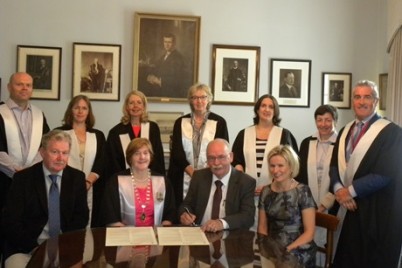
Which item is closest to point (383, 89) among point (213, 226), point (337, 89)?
point (337, 89)

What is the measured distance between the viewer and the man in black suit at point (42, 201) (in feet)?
Result: 9.04

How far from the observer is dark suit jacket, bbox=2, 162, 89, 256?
275 cm

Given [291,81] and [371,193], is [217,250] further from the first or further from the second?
[291,81]

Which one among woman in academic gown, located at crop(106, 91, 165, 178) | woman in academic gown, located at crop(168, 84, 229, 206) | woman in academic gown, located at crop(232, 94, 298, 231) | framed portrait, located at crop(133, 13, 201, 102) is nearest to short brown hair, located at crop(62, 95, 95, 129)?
woman in academic gown, located at crop(106, 91, 165, 178)

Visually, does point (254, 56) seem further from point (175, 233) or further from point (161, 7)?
point (175, 233)

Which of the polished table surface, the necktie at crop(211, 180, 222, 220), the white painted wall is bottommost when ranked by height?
the polished table surface

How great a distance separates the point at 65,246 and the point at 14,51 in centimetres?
362

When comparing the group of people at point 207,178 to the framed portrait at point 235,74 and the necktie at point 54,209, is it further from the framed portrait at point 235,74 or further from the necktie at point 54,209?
the framed portrait at point 235,74

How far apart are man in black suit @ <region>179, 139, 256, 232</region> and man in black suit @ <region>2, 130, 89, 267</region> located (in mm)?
653

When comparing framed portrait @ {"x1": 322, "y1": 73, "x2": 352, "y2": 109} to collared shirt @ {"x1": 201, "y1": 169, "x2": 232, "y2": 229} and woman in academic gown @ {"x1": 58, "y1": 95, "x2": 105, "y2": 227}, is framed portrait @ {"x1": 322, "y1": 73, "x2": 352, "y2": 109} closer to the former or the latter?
woman in academic gown @ {"x1": 58, "y1": 95, "x2": 105, "y2": 227}

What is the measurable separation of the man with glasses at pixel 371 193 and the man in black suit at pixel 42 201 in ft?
5.68

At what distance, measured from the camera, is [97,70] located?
541 centimetres

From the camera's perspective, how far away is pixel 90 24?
539 cm

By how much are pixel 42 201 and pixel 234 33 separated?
336 cm
